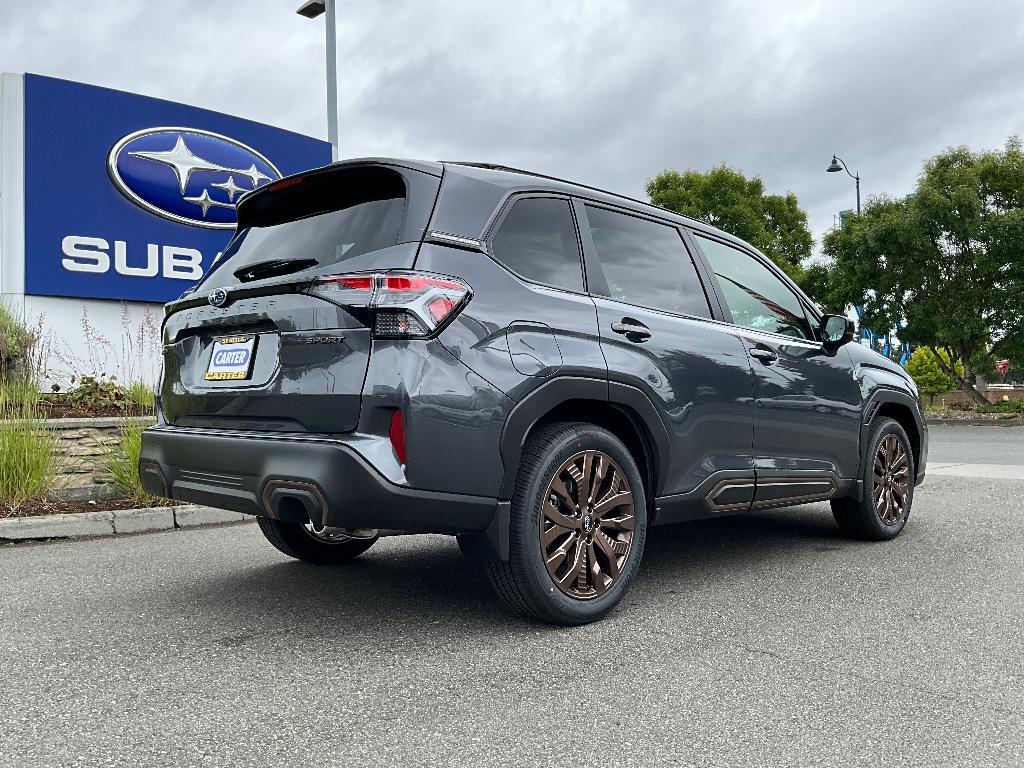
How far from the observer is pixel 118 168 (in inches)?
422

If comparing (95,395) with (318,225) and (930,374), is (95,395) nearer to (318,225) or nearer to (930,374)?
(318,225)

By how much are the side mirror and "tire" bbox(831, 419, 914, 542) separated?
25.0 inches

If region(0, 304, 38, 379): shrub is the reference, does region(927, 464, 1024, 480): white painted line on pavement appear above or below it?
below

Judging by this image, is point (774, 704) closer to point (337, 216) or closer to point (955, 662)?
point (955, 662)

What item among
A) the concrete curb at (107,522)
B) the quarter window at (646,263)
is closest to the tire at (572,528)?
the quarter window at (646,263)

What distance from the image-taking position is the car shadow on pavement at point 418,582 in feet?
12.1

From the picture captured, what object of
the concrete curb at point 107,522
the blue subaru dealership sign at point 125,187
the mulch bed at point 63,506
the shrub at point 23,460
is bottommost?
the concrete curb at point 107,522

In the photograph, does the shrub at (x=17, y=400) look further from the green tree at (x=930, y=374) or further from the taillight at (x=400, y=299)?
the green tree at (x=930, y=374)

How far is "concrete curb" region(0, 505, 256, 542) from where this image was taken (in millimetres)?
5773

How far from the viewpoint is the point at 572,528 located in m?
3.52

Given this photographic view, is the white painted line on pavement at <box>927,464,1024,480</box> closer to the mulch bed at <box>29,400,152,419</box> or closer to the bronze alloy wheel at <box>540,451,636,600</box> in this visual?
the bronze alloy wheel at <box>540,451,636,600</box>

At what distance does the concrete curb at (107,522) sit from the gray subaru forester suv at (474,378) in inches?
86.3

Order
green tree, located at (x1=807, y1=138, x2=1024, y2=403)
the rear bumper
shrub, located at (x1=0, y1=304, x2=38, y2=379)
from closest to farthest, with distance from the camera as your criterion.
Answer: the rear bumper, shrub, located at (x1=0, y1=304, x2=38, y2=379), green tree, located at (x1=807, y1=138, x2=1024, y2=403)

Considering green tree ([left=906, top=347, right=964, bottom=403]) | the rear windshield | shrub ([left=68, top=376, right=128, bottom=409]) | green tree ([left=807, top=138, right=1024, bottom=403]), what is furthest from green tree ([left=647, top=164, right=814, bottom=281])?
the rear windshield
